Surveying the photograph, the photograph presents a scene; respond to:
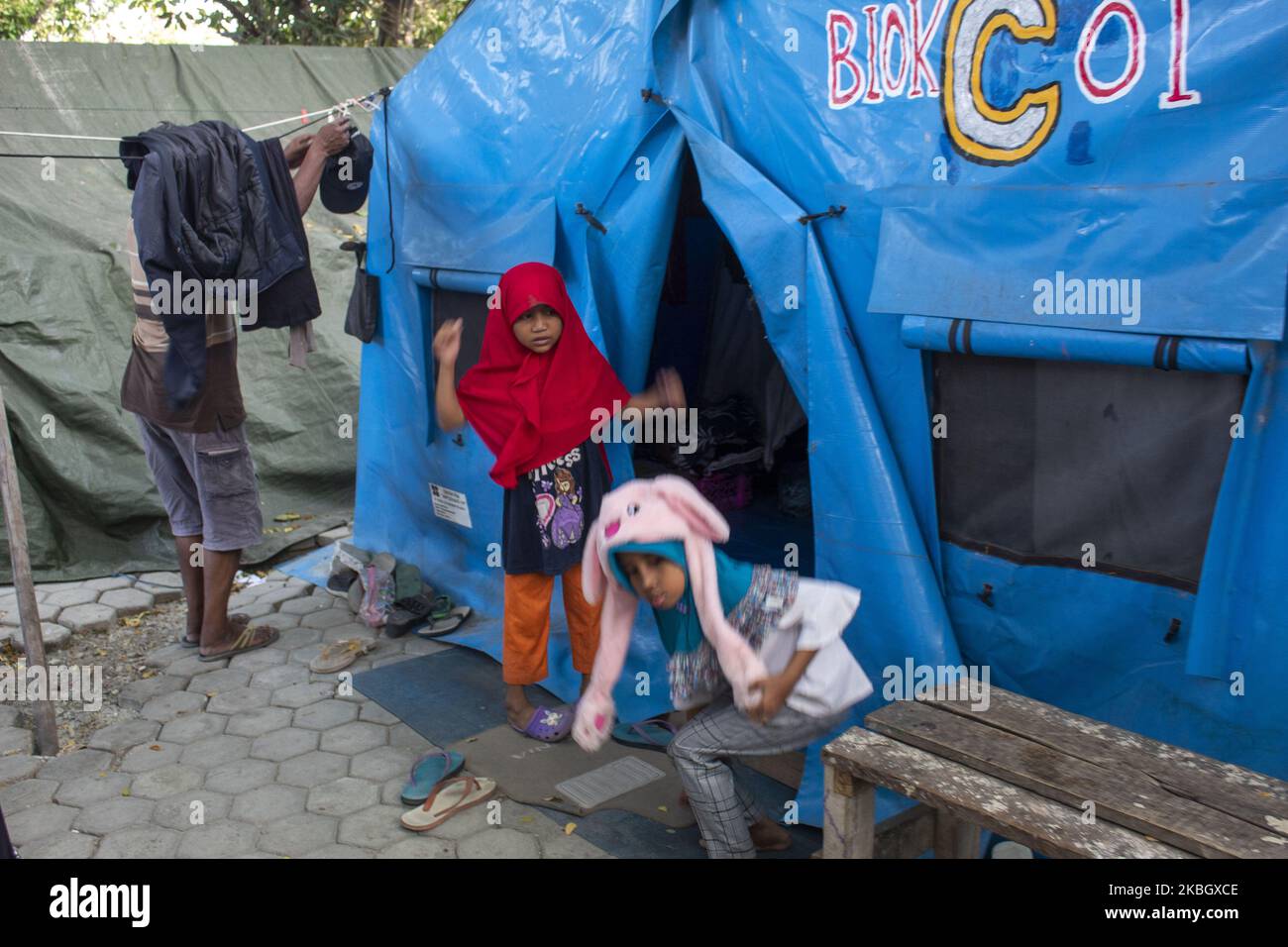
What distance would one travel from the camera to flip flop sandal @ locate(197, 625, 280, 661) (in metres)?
5.12

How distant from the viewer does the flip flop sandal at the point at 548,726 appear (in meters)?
4.29

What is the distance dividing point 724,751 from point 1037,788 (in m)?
0.86

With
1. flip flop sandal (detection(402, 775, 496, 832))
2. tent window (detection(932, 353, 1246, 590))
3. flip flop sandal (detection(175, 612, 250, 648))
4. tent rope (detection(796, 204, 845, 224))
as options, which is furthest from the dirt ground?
tent window (detection(932, 353, 1246, 590))

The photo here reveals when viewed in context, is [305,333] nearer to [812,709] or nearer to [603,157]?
[603,157]

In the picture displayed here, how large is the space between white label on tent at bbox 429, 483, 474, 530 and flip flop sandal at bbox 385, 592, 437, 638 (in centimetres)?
41

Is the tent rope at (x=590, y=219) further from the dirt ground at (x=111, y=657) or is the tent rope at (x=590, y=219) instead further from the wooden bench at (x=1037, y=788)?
the dirt ground at (x=111, y=657)

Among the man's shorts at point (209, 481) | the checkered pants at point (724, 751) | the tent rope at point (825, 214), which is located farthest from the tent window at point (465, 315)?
the checkered pants at point (724, 751)

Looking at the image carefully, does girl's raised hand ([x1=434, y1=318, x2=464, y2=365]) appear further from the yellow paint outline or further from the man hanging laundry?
the yellow paint outline

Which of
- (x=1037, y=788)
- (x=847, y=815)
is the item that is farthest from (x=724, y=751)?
(x=1037, y=788)

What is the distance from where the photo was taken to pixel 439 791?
3850 mm

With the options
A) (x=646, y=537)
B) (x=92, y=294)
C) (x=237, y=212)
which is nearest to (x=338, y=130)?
(x=237, y=212)

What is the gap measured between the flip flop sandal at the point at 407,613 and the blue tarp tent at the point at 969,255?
94 centimetres

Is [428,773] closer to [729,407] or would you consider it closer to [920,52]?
[920,52]

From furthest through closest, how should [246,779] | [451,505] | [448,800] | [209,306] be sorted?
[451,505]
[209,306]
[246,779]
[448,800]
